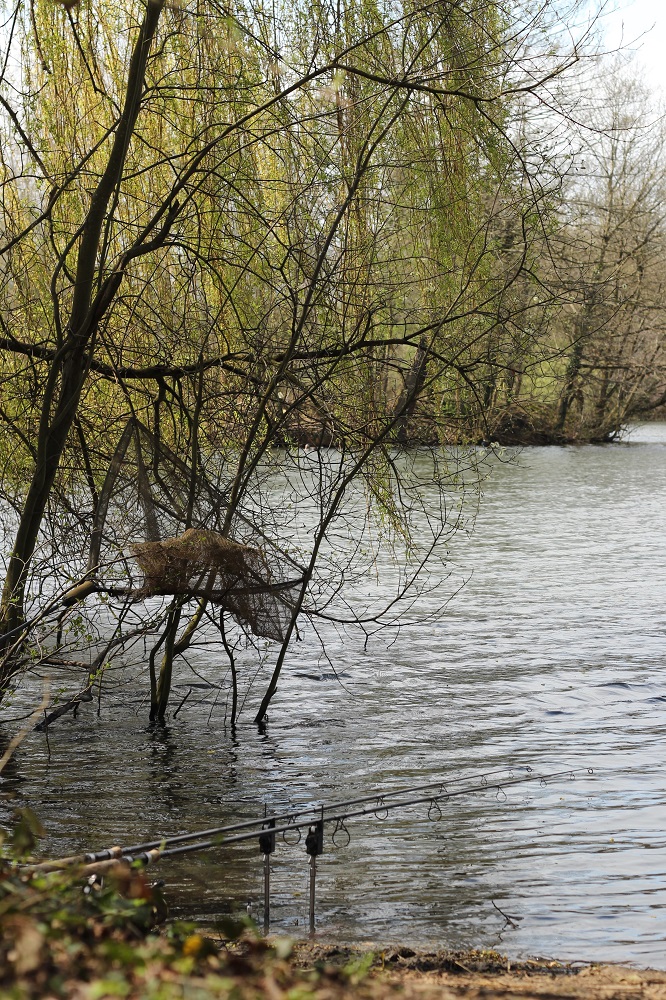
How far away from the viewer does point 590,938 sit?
4.84m

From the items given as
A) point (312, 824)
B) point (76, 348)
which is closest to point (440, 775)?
point (312, 824)

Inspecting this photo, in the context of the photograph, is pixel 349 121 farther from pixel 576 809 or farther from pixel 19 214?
pixel 576 809

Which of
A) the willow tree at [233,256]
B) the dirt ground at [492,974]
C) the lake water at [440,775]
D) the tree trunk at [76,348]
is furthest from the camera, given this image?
the willow tree at [233,256]

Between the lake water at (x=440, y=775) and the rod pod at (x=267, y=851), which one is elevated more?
the rod pod at (x=267, y=851)

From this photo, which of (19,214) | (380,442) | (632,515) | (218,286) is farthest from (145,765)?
(632,515)

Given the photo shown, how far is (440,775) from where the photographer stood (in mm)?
7195

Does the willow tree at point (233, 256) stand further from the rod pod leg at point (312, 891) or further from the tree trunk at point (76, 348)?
the rod pod leg at point (312, 891)

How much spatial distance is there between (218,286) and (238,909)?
411 cm

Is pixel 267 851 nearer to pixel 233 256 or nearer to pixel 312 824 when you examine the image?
pixel 312 824

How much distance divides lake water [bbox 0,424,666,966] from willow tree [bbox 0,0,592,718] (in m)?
0.85

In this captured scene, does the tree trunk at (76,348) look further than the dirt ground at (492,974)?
Yes

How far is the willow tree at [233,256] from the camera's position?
7.21 metres

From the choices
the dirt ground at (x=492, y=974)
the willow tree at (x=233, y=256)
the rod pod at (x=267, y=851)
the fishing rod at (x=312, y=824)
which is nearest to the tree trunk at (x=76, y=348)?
the willow tree at (x=233, y=256)

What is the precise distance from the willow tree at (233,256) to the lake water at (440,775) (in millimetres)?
852
